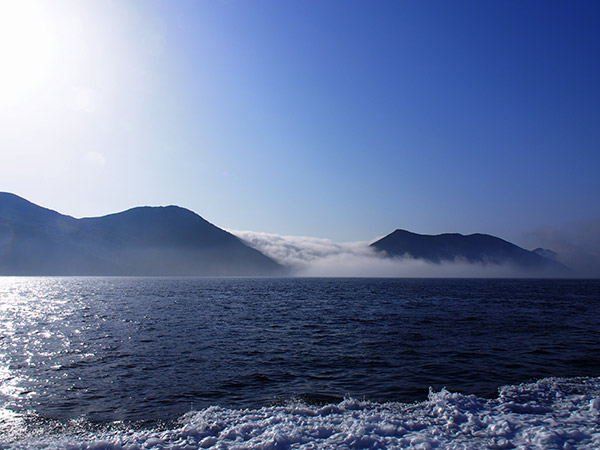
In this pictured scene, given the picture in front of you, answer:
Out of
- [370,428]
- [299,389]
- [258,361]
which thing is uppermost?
[370,428]

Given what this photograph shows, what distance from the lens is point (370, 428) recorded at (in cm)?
1267

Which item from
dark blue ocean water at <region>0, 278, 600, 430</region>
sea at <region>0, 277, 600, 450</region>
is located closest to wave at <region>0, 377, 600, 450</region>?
sea at <region>0, 277, 600, 450</region>

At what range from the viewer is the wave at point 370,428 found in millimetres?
11539

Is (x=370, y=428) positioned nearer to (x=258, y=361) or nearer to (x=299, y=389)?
(x=299, y=389)

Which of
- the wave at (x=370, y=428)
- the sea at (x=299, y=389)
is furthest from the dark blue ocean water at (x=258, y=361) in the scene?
the wave at (x=370, y=428)

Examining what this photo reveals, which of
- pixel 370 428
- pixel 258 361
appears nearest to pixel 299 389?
pixel 370 428

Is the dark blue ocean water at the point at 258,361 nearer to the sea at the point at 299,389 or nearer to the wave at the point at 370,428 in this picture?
the sea at the point at 299,389

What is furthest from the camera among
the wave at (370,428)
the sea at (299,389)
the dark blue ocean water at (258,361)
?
the dark blue ocean water at (258,361)

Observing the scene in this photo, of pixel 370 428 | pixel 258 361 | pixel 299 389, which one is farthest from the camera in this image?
pixel 258 361

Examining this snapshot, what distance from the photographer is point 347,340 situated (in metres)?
30.9

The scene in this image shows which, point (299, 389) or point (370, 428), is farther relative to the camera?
point (299, 389)

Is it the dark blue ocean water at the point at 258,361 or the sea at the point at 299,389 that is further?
the dark blue ocean water at the point at 258,361

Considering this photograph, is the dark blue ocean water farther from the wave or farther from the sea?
the wave

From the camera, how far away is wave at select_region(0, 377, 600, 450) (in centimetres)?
1154
